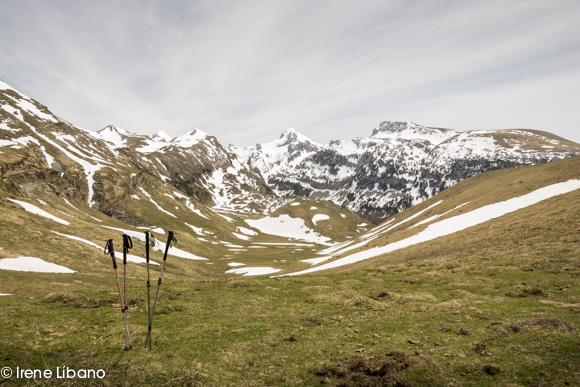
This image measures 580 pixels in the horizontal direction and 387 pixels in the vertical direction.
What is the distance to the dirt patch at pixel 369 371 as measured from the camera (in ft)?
36.2

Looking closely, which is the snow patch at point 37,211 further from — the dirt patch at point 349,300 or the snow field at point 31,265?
the dirt patch at point 349,300

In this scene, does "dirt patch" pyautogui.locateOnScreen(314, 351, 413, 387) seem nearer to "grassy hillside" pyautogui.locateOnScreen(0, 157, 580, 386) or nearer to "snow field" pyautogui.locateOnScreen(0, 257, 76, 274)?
"grassy hillside" pyautogui.locateOnScreen(0, 157, 580, 386)

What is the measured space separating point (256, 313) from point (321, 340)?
8.17 m

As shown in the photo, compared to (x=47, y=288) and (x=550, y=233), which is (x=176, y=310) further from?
(x=550, y=233)

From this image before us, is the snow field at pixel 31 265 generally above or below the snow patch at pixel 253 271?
above

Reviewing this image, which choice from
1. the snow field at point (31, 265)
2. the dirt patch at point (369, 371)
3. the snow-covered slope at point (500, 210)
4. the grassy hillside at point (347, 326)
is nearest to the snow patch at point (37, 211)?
the snow field at point (31, 265)

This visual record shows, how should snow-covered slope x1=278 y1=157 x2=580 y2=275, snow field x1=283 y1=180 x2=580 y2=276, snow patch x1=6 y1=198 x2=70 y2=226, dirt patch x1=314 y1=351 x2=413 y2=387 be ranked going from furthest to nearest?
snow patch x1=6 y1=198 x2=70 y2=226, snow field x1=283 y1=180 x2=580 y2=276, snow-covered slope x1=278 y1=157 x2=580 y2=275, dirt patch x1=314 y1=351 x2=413 y2=387

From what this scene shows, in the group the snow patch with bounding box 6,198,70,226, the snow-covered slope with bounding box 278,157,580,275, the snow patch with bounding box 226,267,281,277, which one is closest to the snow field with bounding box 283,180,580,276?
the snow-covered slope with bounding box 278,157,580,275

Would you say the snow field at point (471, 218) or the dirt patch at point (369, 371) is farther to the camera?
the snow field at point (471, 218)

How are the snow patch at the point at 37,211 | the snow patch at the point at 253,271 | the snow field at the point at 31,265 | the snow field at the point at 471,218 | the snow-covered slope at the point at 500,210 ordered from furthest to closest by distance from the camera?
the snow patch at the point at 253,271, the snow patch at the point at 37,211, the snow field at the point at 471,218, the snow-covered slope at the point at 500,210, the snow field at the point at 31,265

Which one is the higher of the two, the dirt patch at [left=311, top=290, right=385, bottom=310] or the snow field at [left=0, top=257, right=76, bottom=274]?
the snow field at [left=0, top=257, right=76, bottom=274]

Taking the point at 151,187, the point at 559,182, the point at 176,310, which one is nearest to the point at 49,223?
the point at 176,310

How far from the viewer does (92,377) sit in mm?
10453

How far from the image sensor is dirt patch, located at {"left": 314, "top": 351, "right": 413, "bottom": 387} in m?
11.0
